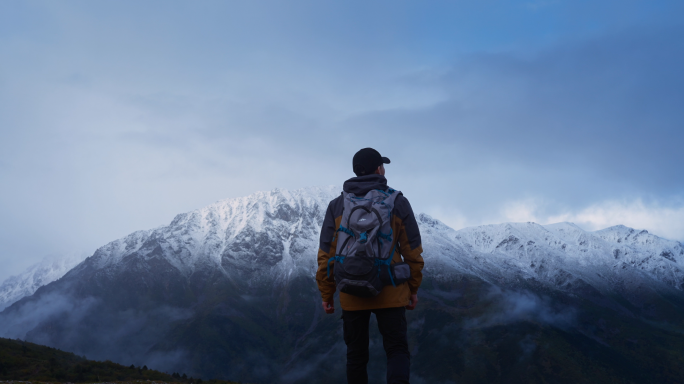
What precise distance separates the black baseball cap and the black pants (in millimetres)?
2338

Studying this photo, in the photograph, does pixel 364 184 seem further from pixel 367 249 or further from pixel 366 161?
pixel 367 249

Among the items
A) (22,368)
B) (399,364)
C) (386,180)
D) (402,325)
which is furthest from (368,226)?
(22,368)

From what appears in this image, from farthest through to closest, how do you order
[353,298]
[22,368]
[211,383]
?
[22,368]
[211,383]
[353,298]

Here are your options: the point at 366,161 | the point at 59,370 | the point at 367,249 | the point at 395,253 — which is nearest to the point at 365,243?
the point at 367,249

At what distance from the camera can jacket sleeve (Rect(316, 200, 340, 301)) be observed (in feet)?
23.3

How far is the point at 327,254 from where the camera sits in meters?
7.19

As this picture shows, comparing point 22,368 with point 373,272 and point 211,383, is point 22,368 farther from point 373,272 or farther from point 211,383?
point 373,272

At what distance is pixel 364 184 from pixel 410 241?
116cm

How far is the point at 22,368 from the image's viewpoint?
53.2m

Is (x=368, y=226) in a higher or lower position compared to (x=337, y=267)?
higher

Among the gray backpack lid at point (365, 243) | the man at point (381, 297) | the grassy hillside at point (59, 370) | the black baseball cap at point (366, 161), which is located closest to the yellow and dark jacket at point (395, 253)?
the man at point (381, 297)

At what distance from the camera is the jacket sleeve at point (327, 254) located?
7.11m

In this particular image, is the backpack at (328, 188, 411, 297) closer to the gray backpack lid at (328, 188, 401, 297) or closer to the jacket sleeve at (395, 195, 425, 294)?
the gray backpack lid at (328, 188, 401, 297)

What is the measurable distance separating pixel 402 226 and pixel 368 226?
65 centimetres
